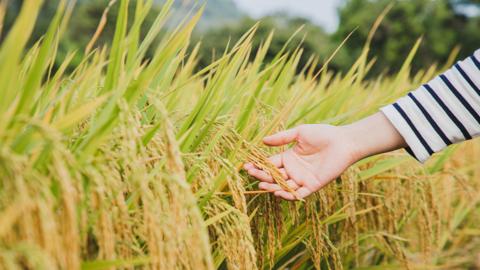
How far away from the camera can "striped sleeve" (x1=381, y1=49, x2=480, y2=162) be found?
1685 millimetres

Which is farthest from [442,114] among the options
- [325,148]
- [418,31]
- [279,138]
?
[418,31]

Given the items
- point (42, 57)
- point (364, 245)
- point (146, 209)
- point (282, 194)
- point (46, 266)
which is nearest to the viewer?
point (46, 266)

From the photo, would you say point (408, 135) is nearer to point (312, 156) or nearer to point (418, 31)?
point (312, 156)

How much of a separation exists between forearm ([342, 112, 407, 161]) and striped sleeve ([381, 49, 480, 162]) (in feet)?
0.09

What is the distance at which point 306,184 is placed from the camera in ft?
5.16

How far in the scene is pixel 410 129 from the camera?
170 centimetres

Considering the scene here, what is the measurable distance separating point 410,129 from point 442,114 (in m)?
0.12

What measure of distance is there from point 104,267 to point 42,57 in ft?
1.55

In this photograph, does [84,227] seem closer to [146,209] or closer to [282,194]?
[146,209]

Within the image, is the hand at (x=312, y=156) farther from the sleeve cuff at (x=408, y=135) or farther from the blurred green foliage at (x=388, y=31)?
the blurred green foliage at (x=388, y=31)

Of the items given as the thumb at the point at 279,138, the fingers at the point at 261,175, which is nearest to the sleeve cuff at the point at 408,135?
the thumb at the point at 279,138

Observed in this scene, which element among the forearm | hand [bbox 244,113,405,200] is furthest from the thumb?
the forearm

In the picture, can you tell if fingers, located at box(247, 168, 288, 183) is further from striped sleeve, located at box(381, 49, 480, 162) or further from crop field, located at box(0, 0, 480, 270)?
striped sleeve, located at box(381, 49, 480, 162)

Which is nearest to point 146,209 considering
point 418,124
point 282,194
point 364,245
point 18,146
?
point 18,146
